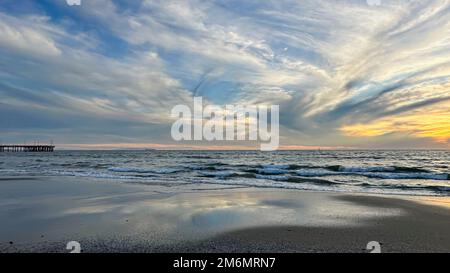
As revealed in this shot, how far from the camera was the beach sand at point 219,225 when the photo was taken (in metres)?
5.54

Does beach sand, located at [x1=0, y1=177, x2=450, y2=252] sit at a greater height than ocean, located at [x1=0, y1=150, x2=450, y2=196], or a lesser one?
greater

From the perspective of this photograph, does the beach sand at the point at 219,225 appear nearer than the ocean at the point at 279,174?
Yes

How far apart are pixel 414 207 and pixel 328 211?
3.31m

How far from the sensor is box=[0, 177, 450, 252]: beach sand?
18.2 feet

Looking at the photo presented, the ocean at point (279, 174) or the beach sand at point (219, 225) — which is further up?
the beach sand at point (219, 225)

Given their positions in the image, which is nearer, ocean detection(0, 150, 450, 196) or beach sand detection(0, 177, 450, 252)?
beach sand detection(0, 177, 450, 252)

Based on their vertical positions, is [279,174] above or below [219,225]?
below

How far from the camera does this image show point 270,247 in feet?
18.0

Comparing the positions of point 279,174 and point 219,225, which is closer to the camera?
point 219,225

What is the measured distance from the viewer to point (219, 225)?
Result: 704 centimetres
